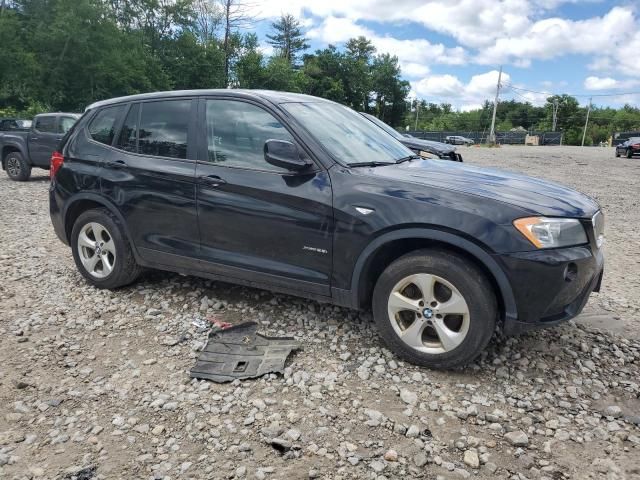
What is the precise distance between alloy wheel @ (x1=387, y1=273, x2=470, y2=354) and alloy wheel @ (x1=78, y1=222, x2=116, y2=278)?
8.79 feet

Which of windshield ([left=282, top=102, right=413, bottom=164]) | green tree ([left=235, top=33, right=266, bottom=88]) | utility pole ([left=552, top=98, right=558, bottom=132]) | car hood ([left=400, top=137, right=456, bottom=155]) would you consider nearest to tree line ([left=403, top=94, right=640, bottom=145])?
utility pole ([left=552, top=98, right=558, bottom=132])

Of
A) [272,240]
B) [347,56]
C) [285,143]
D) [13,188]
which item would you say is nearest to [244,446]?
[272,240]

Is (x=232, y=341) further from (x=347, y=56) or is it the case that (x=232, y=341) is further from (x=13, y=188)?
(x=347, y=56)

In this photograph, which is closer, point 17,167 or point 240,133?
point 240,133

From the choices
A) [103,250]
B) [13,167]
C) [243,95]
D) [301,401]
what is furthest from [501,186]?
[13,167]

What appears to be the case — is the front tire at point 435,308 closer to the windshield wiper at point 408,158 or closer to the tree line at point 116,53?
the windshield wiper at point 408,158

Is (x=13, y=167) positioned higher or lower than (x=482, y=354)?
higher

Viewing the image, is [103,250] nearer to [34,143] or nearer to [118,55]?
[34,143]

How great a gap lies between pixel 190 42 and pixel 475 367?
41.5 metres

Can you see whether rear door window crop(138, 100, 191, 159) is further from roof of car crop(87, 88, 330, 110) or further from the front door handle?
the front door handle

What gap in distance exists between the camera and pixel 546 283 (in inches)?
114

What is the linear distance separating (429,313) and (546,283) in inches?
28.0

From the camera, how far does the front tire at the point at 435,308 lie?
3.04 meters

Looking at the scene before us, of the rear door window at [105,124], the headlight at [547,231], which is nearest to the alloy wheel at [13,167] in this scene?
the rear door window at [105,124]
